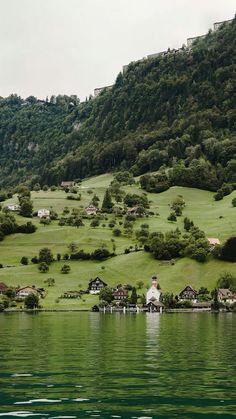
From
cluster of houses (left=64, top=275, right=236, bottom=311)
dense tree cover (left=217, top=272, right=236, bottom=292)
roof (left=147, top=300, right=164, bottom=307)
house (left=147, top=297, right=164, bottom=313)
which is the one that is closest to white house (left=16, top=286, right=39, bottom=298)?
cluster of houses (left=64, top=275, right=236, bottom=311)

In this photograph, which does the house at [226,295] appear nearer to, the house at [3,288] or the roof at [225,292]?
the roof at [225,292]

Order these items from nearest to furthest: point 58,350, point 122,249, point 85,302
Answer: point 58,350 < point 85,302 < point 122,249

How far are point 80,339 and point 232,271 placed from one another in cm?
11292

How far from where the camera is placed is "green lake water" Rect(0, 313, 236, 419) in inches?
1079

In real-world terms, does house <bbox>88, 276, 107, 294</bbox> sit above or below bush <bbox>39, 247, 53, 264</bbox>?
below

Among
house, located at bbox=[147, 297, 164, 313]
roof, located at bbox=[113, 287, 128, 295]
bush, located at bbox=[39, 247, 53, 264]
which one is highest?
bush, located at bbox=[39, 247, 53, 264]

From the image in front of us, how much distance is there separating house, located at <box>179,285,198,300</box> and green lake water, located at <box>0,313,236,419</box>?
332 ft

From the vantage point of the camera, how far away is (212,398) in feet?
97.8

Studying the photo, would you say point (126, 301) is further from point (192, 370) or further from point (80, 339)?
point (192, 370)

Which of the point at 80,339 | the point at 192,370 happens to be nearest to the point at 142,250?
the point at 80,339

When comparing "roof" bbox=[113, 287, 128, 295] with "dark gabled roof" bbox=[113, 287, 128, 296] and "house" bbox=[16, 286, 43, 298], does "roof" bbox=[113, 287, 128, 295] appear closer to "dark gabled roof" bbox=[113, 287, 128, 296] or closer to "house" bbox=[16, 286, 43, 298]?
"dark gabled roof" bbox=[113, 287, 128, 296]

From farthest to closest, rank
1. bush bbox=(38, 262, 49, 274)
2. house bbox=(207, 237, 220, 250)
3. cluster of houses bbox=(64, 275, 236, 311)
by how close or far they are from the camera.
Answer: house bbox=(207, 237, 220, 250) < bush bbox=(38, 262, 49, 274) < cluster of houses bbox=(64, 275, 236, 311)

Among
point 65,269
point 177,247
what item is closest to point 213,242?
point 177,247

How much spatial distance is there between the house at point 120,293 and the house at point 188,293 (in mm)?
13446
